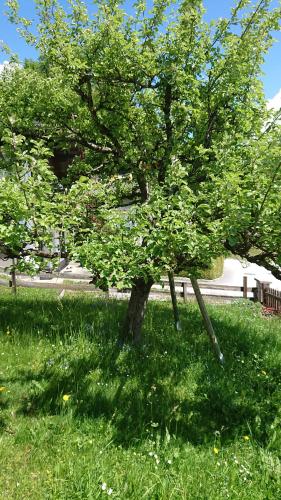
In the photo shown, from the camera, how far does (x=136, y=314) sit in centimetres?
783

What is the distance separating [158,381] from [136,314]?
1.78 meters

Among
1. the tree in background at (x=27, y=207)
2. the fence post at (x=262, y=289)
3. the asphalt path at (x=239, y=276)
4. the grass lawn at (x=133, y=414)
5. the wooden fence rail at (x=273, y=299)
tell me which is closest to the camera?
the grass lawn at (x=133, y=414)

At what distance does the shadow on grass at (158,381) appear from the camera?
5309 mm

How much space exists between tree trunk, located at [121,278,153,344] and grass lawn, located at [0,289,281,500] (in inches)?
11.8

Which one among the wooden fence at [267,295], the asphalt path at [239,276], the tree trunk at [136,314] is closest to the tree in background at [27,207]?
the tree trunk at [136,314]

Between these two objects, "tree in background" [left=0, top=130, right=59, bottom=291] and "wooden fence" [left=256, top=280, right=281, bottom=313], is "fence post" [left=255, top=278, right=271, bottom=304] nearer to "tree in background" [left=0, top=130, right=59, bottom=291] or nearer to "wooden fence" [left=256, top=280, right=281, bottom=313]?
"wooden fence" [left=256, top=280, right=281, bottom=313]

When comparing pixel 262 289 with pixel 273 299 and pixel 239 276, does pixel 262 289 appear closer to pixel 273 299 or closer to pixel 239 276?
pixel 273 299

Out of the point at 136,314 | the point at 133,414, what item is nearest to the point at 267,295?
the point at 136,314

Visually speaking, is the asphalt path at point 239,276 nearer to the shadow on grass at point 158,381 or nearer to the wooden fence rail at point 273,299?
the wooden fence rail at point 273,299

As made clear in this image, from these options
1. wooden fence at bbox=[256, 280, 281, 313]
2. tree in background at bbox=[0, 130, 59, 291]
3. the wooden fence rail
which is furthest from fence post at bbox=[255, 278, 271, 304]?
tree in background at bbox=[0, 130, 59, 291]

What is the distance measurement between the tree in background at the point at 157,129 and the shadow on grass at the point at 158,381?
3.14 ft

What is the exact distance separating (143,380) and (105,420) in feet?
4.05

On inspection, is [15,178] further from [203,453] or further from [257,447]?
[257,447]

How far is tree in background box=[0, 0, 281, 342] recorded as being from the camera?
5289mm
